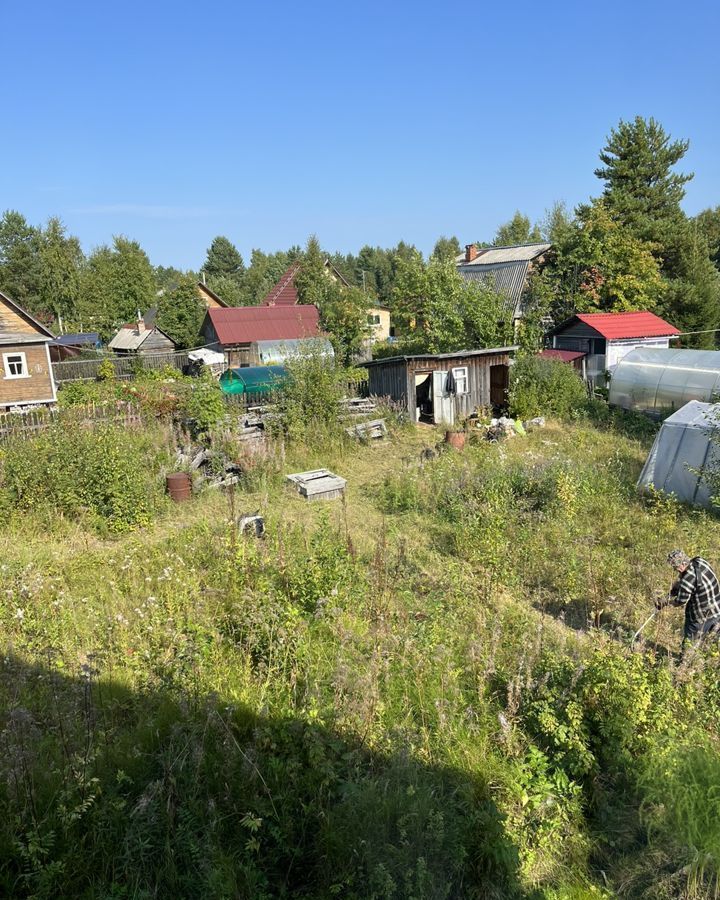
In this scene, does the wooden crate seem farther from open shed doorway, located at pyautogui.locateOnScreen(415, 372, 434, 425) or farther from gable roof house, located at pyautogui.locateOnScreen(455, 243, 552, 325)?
gable roof house, located at pyautogui.locateOnScreen(455, 243, 552, 325)

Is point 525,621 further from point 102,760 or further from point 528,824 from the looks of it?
point 102,760

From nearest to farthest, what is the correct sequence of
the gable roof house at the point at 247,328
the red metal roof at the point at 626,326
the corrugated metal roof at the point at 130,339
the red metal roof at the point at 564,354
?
the red metal roof at the point at 626,326 < the red metal roof at the point at 564,354 < the gable roof house at the point at 247,328 < the corrugated metal roof at the point at 130,339

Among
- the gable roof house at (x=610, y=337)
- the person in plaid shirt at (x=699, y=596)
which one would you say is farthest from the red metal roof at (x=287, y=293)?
the person in plaid shirt at (x=699, y=596)

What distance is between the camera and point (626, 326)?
22.7 metres

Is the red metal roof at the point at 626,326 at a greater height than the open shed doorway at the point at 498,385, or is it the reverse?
the red metal roof at the point at 626,326

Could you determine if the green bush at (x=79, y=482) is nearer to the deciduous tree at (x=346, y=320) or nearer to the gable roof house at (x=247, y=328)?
the deciduous tree at (x=346, y=320)

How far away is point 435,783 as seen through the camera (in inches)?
160

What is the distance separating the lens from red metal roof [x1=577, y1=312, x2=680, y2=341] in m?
22.2

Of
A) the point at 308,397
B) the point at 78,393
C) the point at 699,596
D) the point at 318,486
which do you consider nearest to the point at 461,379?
the point at 308,397

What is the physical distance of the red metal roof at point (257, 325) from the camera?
1297 inches

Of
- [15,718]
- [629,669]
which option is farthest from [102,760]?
[629,669]

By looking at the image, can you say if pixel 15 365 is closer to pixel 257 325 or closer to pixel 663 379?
pixel 257 325

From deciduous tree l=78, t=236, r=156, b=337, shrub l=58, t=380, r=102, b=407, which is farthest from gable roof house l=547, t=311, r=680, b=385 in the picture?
deciduous tree l=78, t=236, r=156, b=337

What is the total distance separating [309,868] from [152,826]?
3.15ft
